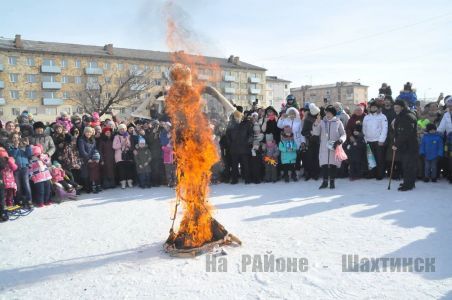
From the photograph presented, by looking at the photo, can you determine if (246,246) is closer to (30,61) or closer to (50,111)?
(50,111)

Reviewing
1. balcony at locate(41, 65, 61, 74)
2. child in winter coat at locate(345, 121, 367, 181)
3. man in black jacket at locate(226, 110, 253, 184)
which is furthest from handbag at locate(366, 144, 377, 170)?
balcony at locate(41, 65, 61, 74)

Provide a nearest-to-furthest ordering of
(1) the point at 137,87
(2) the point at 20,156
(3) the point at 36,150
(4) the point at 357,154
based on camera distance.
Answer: (2) the point at 20,156 < (3) the point at 36,150 < (4) the point at 357,154 < (1) the point at 137,87

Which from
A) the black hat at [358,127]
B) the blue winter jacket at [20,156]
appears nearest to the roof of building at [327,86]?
the black hat at [358,127]

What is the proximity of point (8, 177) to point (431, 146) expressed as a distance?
991 cm

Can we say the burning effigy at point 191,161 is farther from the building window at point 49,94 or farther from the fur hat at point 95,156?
the building window at point 49,94

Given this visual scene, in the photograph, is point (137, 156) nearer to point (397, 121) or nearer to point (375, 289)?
point (397, 121)

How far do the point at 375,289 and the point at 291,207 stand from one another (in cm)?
337

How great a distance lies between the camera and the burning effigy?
481 cm

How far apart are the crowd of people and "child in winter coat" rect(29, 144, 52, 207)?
0.07 feet

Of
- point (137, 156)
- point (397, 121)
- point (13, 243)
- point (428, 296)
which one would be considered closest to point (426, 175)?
point (397, 121)

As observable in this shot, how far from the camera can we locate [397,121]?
8133 mm

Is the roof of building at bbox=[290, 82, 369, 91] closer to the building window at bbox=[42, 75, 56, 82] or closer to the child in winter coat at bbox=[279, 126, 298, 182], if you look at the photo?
the building window at bbox=[42, 75, 56, 82]

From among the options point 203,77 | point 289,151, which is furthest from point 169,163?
point 203,77

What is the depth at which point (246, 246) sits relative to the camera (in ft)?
16.3
